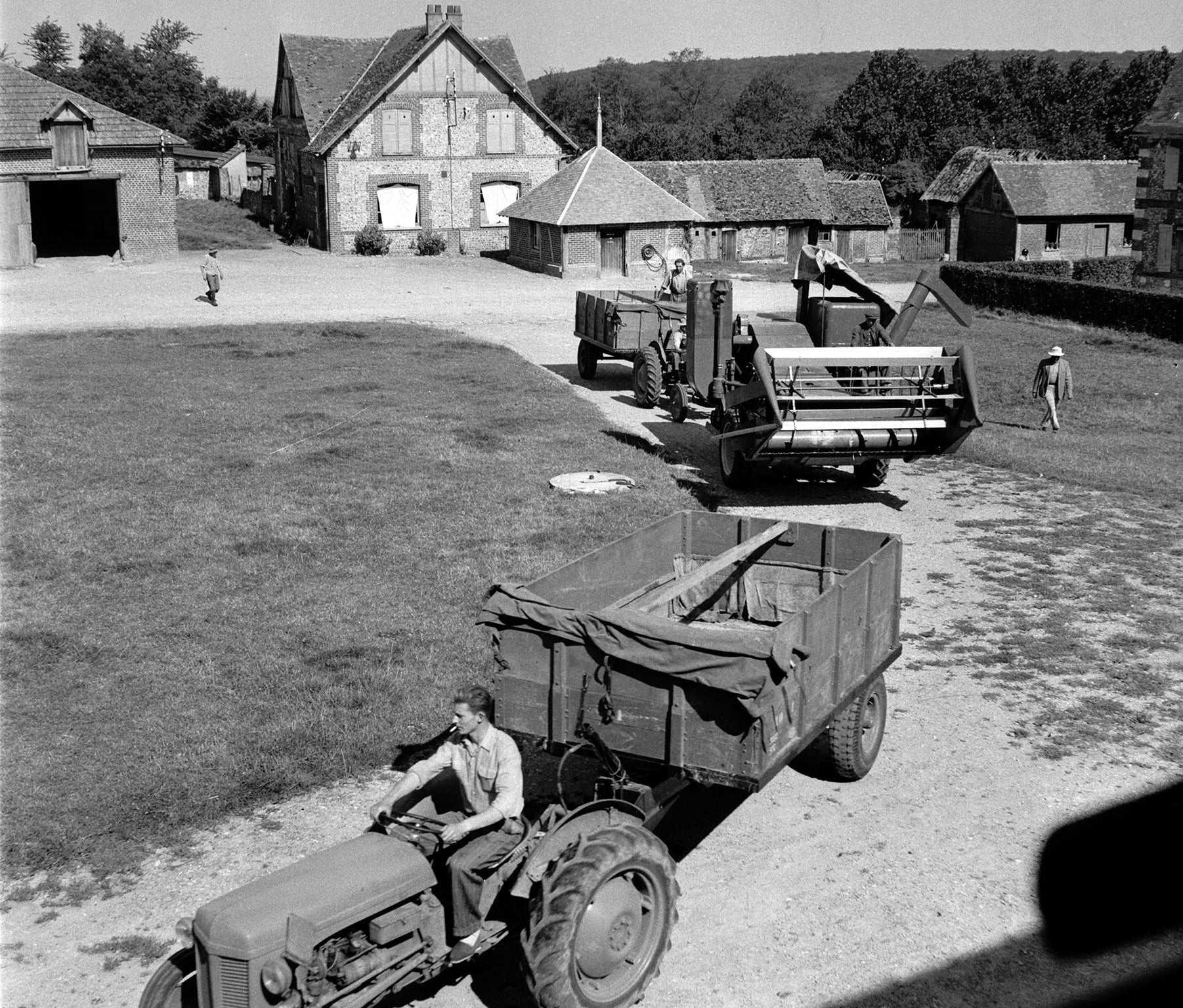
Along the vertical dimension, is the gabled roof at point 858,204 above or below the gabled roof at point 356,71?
below

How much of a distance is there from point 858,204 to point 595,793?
2085 inches

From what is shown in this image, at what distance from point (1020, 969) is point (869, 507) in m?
10.1

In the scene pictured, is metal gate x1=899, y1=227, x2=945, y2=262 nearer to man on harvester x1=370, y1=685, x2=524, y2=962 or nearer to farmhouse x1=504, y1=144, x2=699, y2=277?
farmhouse x1=504, y1=144, x2=699, y2=277

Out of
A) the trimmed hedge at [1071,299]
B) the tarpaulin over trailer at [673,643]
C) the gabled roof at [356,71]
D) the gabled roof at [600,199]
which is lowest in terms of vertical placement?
the tarpaulin over trailer at [673,643]

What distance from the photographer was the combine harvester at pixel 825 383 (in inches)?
626

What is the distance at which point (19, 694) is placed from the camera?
10.5 metres

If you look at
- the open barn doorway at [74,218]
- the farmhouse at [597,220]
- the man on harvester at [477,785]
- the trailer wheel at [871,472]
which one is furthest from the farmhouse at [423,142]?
the man on harvester at [477,785]

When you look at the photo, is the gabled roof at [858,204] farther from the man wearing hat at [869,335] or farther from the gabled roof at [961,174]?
the man wearing hat at [869,335]

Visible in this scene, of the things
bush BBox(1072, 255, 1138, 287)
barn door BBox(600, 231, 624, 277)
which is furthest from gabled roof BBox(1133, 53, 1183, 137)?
barn door BBox(600, 231, 624, 277)

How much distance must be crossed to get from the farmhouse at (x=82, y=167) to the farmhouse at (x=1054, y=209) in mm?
33240

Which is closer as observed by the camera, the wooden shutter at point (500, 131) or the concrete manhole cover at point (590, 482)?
the concrete manhole cover at point (590, 482)

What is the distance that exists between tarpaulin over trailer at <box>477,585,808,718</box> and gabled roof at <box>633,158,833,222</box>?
4712cm

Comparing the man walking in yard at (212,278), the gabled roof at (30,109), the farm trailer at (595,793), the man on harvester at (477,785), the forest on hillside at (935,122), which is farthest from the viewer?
the forest on hillside at (935,122)

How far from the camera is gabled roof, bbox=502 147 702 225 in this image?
4569cm
